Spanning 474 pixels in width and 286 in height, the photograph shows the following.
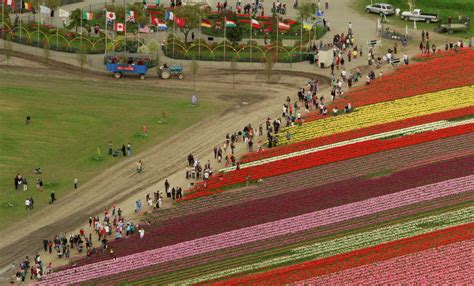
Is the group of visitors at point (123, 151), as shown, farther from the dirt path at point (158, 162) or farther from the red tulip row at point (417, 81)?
the red tulip row at point (417, 81)

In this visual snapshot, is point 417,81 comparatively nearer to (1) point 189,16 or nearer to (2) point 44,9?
(1) point 189,16

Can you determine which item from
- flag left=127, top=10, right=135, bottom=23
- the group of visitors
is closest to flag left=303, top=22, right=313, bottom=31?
flag left=127, top=10, right=135, bottom=23

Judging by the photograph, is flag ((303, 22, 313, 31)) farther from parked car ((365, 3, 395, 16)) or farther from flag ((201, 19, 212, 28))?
parked car ((365, 3, 395, 16))

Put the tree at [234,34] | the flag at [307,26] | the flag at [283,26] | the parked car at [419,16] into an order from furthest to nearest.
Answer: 1. the parked car at [419,16]
2. the flag at [283,26]
3. the tree at [234,34]
4. the flag at [307,26]

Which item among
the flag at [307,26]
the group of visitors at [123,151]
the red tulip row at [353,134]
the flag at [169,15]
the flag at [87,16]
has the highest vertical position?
the flag at [169,15]

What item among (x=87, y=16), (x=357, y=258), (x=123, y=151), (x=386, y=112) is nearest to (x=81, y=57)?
(x=87, y=16)

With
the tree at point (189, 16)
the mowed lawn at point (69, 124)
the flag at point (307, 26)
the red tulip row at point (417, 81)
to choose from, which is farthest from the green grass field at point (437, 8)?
the mowed lawn at point (69, 124)

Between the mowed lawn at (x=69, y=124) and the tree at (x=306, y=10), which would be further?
the tree at (x=306, y=10)

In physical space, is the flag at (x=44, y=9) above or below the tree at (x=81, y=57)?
above
